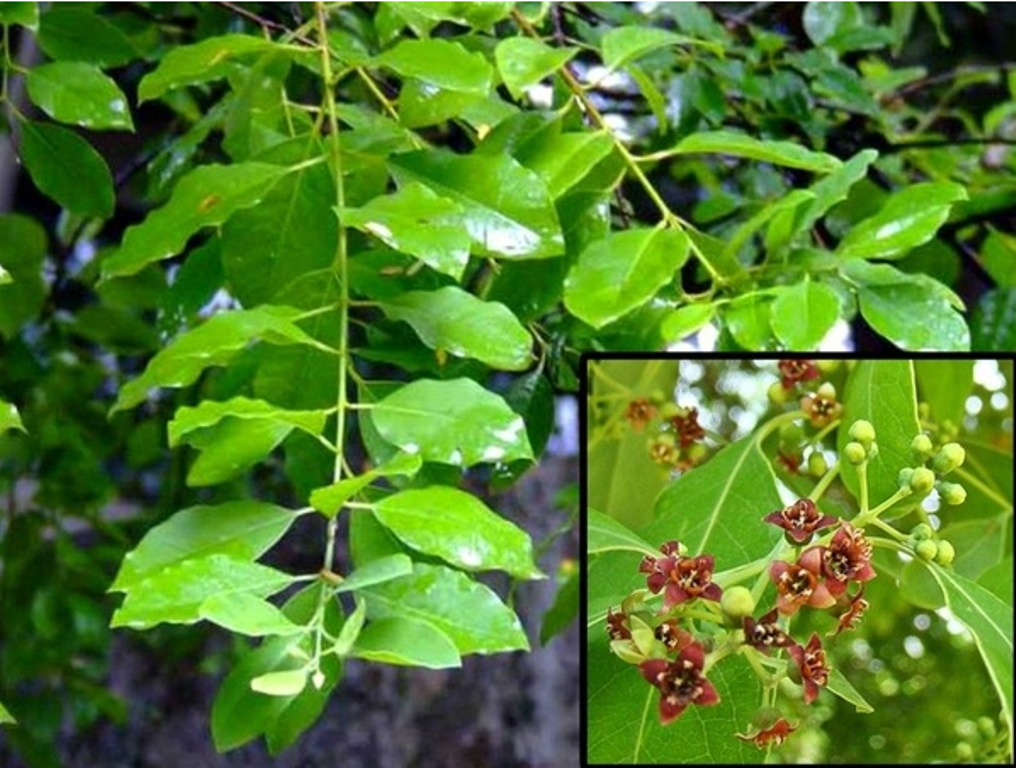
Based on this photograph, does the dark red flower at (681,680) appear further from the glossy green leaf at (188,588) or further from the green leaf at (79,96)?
the green leaf at (79,96)

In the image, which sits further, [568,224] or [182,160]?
[182,160]

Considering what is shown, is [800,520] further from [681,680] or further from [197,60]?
[197,60]

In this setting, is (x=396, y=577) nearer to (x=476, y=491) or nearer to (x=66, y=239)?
(x=66, y=239)

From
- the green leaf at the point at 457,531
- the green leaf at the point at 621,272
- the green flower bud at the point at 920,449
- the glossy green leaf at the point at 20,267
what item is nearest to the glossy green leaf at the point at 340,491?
the green leaf at the point at 457,531

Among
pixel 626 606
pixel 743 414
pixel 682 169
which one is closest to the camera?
pixel 626 606

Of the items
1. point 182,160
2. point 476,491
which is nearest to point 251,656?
point 182,160

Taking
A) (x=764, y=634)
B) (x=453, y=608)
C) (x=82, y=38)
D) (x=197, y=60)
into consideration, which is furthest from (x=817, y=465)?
(x=82, y=38)
